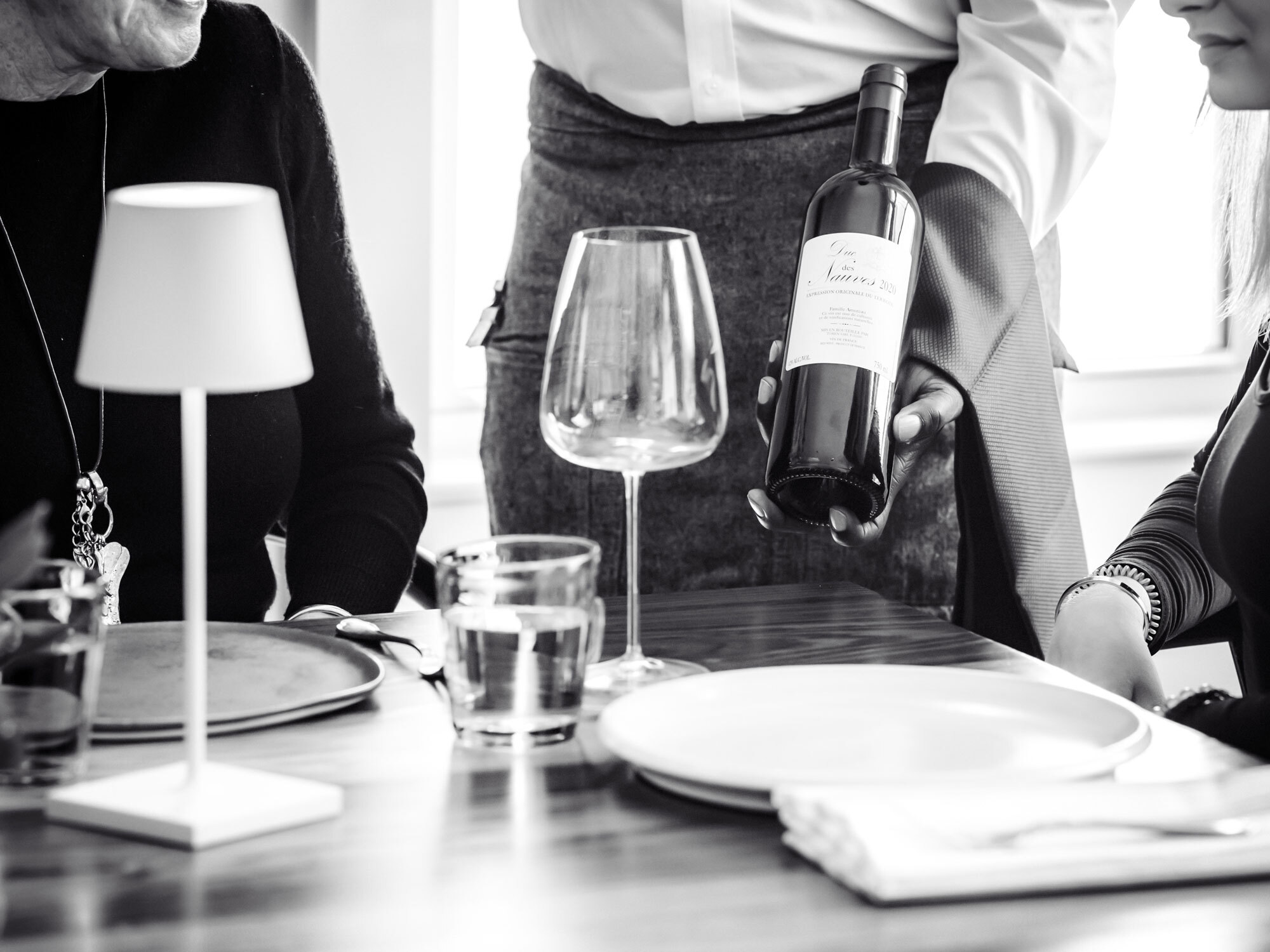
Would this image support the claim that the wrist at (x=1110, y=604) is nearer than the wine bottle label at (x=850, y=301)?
No

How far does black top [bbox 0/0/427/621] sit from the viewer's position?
138 centimetres

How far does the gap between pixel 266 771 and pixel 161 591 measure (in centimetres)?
70

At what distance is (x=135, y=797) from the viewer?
0.69 meters

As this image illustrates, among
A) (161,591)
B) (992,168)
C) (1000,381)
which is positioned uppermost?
(992,168)

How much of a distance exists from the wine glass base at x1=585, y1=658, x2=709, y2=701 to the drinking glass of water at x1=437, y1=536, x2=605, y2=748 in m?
0.08

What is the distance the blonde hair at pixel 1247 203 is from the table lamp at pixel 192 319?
102 centimetres

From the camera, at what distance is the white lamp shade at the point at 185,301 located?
650 millimetres

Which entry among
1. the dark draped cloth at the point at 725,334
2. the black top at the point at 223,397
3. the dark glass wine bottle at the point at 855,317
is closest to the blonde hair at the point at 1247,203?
the dark draped cloth at the point at 725,334

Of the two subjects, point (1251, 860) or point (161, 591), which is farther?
point (161, 591)

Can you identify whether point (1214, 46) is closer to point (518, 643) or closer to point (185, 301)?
point (518, 643)

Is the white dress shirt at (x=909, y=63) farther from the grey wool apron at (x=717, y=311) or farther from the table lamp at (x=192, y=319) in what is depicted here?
the table lamp at (x=192, y=319)

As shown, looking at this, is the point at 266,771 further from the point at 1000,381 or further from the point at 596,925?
the point at 1000,381

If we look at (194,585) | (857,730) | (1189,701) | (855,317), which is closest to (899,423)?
→ (855,317)

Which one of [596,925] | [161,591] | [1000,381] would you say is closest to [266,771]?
[596,925]
